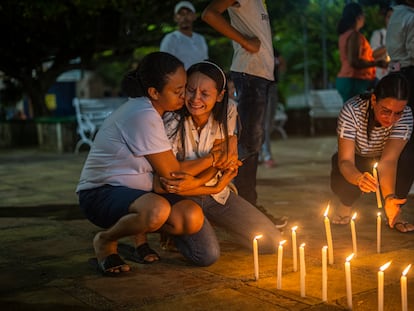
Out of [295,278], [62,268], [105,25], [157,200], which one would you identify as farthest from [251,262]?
[105,25]

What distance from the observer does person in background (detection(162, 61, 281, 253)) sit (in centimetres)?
371

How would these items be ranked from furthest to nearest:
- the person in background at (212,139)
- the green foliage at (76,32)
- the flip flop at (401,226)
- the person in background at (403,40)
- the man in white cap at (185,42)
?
1. the green foliage at (76,32)
2. the man in white cap at (185,42)
3. the person in background at (403,40)
4. the flip flop at (401,226)
5. the person in background at (212,139)

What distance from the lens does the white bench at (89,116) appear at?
1120cm

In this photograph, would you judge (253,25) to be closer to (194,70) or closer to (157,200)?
(194,70)

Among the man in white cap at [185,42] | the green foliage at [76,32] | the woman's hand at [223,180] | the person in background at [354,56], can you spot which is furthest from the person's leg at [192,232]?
the green foliage at [76,32]

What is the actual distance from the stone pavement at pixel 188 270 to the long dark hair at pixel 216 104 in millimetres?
743

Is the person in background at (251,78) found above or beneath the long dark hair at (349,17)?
beneath

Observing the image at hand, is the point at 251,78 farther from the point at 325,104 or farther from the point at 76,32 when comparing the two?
the point at 325,104

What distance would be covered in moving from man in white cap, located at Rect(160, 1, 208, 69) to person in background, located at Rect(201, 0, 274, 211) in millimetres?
1630

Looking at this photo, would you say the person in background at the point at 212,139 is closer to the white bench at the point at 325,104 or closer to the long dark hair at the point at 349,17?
the long dark hair at the point at 349,17

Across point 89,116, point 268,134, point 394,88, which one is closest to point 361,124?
point 394,88

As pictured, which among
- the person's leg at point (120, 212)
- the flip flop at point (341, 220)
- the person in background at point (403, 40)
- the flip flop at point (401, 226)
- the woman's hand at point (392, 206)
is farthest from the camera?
the person in background at point (403, 40)

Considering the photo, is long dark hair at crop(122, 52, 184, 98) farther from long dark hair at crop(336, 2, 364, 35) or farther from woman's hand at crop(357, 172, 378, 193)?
long dark hair at crop(336, 2, 364, 35)

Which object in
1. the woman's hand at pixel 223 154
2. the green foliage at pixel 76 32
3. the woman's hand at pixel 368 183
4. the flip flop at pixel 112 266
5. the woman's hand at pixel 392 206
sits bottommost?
the flip flop at pixel 112 266
